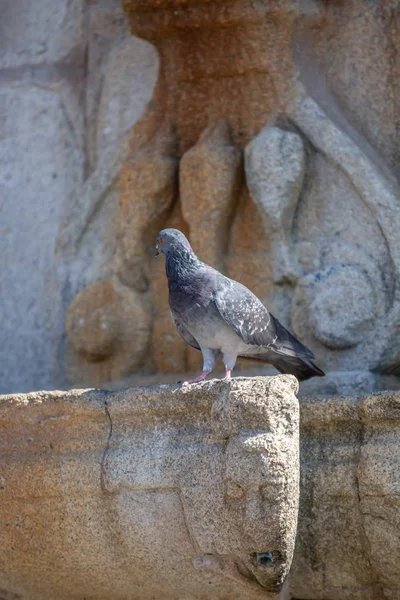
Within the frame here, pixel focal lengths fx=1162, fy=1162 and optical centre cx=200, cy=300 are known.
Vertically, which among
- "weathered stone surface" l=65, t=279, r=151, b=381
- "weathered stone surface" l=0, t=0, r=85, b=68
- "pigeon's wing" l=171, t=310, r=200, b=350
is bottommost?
"weathered stone surface" l=65, t=279, r=151, b=381

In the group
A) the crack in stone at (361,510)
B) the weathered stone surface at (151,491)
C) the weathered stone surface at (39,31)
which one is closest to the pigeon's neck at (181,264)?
the weathered stone surface at (151,491)

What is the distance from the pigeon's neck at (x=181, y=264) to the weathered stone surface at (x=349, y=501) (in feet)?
2.18

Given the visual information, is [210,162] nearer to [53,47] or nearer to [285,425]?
[53,47]

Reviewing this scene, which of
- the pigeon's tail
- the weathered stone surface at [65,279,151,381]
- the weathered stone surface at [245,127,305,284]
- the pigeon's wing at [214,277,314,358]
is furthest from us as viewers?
the weathered stone surface at [65,279,151,381]

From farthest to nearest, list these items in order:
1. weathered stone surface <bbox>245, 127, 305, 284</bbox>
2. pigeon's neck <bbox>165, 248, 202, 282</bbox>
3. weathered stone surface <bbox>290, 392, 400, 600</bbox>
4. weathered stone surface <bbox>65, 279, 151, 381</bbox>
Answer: weathered stone surface <bbox>65, 279, 151, 381</bbox>
weathered stone surface <bbox>245, 127, 305, 284</bbox>
pigeon's neck <bbox>165, 248, 202, 282</bbox>
weathered stone surface <bbox>290, 392, 400, 600</bbox>

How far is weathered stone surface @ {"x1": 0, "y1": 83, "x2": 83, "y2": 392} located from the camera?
4961 mm

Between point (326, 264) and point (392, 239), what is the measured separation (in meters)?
0.28

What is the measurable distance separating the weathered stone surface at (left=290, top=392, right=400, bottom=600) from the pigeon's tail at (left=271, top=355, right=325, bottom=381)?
1.67ft

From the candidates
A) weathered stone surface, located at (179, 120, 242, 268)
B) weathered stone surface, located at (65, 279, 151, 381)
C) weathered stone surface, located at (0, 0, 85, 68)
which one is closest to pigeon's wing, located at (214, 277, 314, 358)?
weathered stone surface, located at (179, 120, 242, 268)

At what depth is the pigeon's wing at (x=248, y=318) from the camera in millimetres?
3852

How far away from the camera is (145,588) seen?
3.54m

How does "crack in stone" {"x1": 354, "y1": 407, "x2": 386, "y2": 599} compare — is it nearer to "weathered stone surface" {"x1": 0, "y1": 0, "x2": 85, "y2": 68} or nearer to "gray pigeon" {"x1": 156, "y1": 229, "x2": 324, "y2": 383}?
"gray pigeon" {"x1": 156, "y1": 229, "x2": 324, "y2": 383}

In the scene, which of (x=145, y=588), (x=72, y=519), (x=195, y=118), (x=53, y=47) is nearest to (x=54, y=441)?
(x=72, y=519)

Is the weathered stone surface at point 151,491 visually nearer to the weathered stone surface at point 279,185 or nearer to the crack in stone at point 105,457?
the crack in stone at point 105,457
